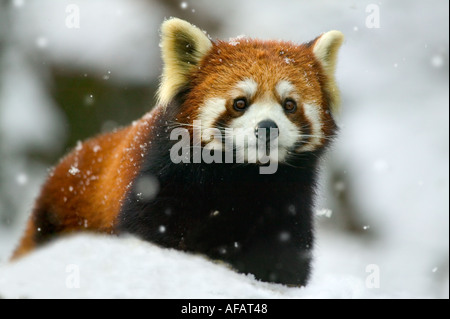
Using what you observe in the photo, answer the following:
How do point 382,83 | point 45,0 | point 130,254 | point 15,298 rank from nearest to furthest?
point 15,298 → point 130,254 → point 45,0 → point 382,83

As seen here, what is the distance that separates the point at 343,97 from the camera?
32.4ft

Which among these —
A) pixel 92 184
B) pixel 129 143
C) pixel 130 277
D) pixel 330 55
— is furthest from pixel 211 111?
pixel 92 184

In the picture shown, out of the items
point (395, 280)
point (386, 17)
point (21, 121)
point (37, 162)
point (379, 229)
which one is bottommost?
point (395, 280)

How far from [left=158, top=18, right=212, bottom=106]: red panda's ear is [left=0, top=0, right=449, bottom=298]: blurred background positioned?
5.31 meters

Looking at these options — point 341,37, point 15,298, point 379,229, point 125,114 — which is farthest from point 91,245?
point 379,229

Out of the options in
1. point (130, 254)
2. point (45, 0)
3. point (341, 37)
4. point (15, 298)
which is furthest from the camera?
point (45, 0)

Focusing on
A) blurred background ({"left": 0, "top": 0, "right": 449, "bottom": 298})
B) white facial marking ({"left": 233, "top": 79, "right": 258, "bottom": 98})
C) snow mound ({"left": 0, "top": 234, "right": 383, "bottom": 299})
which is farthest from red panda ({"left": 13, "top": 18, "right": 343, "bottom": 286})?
blurred background ({"left": 0, "top": 0, "right": 449, "bottom": 298})

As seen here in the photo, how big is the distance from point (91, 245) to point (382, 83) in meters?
9.08

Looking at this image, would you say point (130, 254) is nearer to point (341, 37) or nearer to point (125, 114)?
point (341, 37)

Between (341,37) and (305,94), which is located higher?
(341,37)

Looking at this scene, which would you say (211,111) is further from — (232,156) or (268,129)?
(268,129)

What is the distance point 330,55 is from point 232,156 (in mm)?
1389

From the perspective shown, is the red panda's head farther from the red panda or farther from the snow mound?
the snow mound

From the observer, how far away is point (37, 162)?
11.0m
